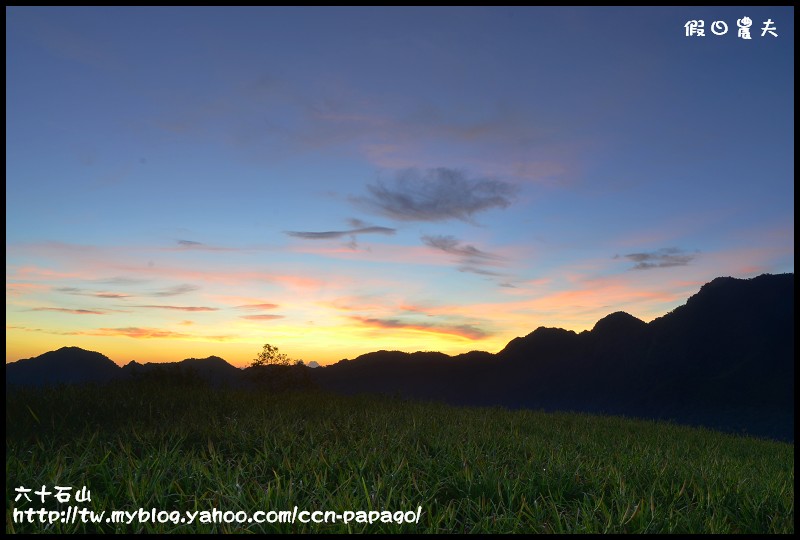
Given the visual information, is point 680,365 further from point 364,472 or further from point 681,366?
point 364,472

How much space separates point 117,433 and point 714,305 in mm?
77308

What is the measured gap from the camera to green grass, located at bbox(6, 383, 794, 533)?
15.6ft

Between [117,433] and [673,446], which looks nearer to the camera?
[117,433]

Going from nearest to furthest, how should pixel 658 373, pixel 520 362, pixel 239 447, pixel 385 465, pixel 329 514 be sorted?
1. pixel 329 514
2. pixel 385 465
3. pixel 239 447
4. pixel 658 373
5. pixel 520 362

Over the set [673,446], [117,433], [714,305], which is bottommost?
[673,446]

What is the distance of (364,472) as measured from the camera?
19.9 ft

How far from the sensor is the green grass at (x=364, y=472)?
4.76 meters

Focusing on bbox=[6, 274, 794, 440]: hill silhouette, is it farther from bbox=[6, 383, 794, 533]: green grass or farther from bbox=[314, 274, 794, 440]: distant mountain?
bbox=[6, 383, 794, 533]: green grass

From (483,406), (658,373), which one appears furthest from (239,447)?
(658,373)

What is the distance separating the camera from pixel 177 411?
9664 mm

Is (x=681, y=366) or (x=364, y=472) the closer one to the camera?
(x=364, y=472)

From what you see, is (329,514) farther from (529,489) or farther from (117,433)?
(117,433)

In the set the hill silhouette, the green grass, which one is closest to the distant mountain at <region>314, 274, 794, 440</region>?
the hill silhouette

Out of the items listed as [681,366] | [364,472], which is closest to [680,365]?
[681,366]
